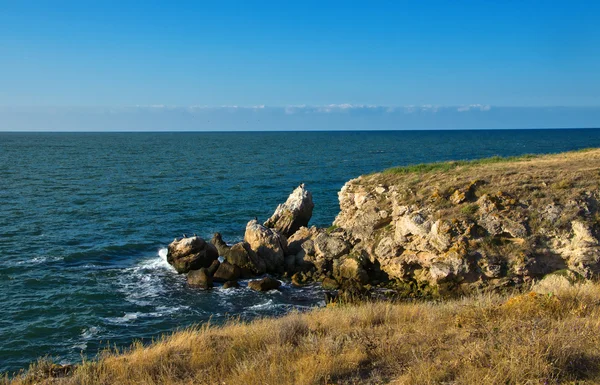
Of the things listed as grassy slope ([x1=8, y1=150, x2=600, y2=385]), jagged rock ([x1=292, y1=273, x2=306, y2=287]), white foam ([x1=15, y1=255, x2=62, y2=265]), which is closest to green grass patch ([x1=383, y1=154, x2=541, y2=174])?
jagged rock ([x1=292, y1=273, x2=306, y2=287])

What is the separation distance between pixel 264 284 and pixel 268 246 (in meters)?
3.96

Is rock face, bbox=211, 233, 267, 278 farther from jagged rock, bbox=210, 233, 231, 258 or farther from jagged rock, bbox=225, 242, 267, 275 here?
jagged rock, bbox=210, 233, 231, 258

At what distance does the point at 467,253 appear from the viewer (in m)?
21.5

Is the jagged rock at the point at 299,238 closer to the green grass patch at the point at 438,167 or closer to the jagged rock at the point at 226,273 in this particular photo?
the jagged rock at the point at 226,273

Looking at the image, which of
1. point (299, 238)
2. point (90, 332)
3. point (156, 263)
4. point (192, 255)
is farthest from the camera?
point (299, 238)

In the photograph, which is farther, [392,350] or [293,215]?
[293,215]

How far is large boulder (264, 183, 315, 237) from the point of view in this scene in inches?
1256

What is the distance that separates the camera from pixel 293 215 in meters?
32.0

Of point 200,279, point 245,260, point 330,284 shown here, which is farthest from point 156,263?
point 330,284

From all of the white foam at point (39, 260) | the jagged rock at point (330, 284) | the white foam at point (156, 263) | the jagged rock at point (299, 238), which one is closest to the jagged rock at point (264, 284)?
the jagged rock at point (330, 284)

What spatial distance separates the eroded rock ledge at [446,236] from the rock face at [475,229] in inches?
1.7

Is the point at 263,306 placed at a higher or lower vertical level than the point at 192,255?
lower

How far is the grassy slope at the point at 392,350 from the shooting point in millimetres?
8273

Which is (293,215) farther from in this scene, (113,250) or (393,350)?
(393,350)
